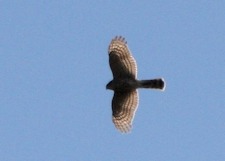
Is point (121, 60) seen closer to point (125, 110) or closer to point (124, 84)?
point (124, 84)

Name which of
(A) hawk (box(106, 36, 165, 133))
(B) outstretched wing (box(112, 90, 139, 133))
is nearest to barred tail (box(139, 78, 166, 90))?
(A) hawk (box(106, 36, 165, 133))

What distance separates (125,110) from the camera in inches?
1121

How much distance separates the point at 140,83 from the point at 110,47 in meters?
1.94

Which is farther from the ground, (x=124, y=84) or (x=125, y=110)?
(x=124, y=84)

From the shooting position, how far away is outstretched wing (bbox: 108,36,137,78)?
91.2 ft

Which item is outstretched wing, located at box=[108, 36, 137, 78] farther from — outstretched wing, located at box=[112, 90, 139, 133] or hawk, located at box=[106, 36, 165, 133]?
outstretched wing, located at box=[112, 90, 139, 133]

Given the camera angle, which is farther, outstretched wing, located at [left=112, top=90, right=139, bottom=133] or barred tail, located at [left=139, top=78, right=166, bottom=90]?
outstretched wing, located at [left=112, top=90, right=139, bottom=133]

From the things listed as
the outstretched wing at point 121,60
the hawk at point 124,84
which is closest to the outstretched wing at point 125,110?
the hawk at point 124,84

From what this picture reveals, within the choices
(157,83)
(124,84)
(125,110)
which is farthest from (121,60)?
(125,110)

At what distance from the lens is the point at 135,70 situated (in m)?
27.8

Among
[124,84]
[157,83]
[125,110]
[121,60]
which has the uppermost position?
[121,60]

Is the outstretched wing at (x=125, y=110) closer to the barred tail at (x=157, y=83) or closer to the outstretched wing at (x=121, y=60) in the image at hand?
the outstretched wing at (x=121, y=60)

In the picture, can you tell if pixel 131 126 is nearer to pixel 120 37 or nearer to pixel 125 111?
pixel 125 111

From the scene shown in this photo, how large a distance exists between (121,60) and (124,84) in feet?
3.21
